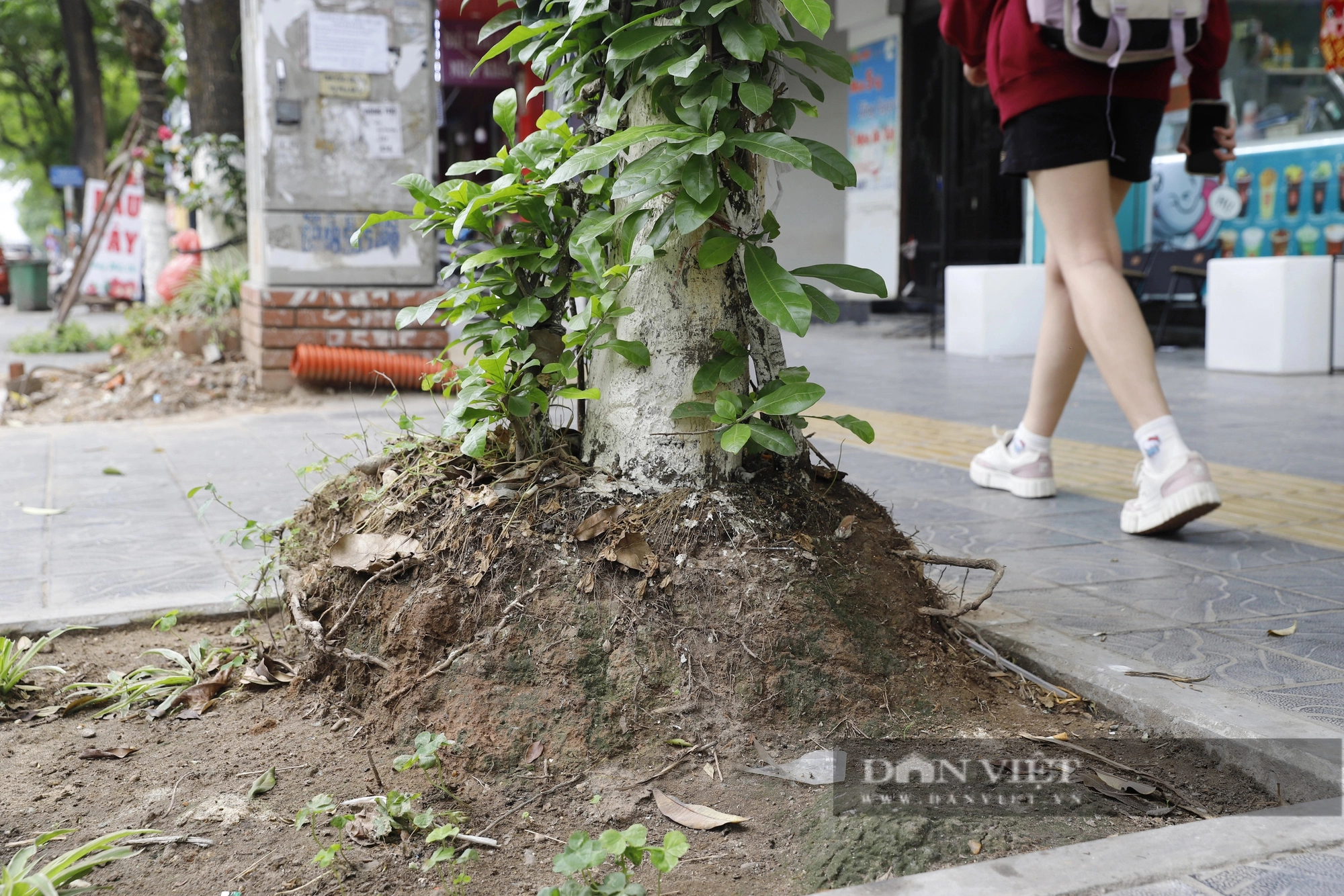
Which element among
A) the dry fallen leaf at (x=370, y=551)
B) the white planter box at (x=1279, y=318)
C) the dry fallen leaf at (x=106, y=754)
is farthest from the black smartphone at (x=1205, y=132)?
the white planter box at (x=1279, y=318)

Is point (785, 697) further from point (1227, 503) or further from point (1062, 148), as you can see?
point (1227, 503)

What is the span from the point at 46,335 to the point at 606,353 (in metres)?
11.6

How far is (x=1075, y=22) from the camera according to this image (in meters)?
3.14

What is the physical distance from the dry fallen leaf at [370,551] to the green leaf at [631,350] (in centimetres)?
52

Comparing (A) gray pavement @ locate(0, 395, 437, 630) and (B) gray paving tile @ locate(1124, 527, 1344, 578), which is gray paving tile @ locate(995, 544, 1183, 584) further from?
(A) gray pavement @ locate(0, 395, 437, 630)

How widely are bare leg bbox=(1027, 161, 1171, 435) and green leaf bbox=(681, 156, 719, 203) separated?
175 cm

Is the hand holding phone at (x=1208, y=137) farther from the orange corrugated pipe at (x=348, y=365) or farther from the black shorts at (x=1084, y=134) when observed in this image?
the orange corrugated pipe at (x=348, y=365)

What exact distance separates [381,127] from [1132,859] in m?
6.43

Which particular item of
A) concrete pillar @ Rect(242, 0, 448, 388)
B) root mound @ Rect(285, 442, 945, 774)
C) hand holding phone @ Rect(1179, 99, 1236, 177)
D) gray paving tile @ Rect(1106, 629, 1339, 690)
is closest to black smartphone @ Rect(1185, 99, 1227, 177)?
hand holding phone @ Rect(1179, 99, 1236, 177)

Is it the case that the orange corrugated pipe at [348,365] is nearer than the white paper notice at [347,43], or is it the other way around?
the orange corrugated pipe at [348,365]

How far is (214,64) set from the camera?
906cm

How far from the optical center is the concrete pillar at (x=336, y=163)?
6.68 metres

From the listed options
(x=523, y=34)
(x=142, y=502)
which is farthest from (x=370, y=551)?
(x=142, y=502)

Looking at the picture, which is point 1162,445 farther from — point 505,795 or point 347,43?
point 347,43
